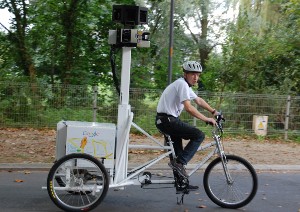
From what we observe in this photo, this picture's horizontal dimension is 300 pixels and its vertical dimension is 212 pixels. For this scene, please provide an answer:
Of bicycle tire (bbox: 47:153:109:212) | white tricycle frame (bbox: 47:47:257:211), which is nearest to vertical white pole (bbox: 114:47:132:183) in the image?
white tricycle frame (bbox: 47:47:257:211)

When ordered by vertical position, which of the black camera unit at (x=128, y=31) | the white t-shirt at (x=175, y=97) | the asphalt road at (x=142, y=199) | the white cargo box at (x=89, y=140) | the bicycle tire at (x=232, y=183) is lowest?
the asphalt road at (x=142, y=199)

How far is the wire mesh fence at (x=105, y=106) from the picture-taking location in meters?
14.9

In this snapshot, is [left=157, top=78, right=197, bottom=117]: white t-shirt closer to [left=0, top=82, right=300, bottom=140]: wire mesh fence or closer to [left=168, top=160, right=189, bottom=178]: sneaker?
Answer: [left=168, top=160, right=189, bottom=178]: sneaker

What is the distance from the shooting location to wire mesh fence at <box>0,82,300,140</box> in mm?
14883

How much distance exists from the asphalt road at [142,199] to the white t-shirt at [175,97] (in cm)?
117

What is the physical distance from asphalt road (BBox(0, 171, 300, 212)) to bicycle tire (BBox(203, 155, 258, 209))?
0.14m

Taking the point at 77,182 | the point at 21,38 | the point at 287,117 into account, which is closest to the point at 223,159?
the point at 77,182

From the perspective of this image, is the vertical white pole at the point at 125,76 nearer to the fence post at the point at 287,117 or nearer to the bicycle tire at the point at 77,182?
the bicycle tire at the point at 77,182

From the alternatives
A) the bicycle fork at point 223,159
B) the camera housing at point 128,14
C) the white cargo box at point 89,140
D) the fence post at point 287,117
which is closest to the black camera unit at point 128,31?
the camera housing at point 128,14

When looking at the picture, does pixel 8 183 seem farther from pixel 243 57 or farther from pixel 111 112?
pixel 243 57

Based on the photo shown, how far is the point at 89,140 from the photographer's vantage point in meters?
6.27

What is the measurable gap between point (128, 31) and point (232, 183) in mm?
2593

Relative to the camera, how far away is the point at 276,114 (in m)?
16.0

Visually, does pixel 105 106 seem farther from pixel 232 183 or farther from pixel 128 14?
pixel 232 183
